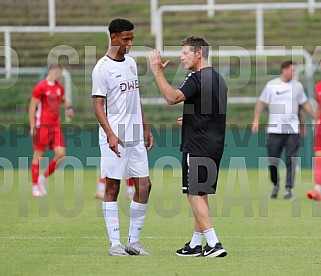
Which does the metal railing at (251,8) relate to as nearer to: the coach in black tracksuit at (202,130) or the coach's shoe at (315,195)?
the coach's shoe at (315,195)

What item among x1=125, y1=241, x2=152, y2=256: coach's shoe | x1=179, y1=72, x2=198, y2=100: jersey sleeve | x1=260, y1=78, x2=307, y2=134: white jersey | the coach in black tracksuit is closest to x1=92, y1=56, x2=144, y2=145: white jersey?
the coach in black tracksuit

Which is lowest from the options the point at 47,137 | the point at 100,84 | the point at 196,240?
the point at 196,240

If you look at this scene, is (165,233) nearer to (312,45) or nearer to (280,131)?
(280,131)

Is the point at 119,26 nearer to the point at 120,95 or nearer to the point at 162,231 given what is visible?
the point at 120,95

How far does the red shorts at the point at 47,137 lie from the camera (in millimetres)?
17984

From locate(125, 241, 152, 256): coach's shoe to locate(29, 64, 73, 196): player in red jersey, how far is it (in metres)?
7.50

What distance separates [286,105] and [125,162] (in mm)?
7590

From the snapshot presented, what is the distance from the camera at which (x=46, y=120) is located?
1802 cm

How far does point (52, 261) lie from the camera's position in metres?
9.52

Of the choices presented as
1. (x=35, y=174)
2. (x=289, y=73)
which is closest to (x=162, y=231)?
(x=289, y=73)

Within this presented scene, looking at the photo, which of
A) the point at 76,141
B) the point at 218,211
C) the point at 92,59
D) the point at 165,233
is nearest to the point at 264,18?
the point at 92,59

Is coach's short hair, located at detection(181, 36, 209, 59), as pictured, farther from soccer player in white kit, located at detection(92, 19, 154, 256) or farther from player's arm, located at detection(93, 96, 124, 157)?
player's arm, located at detection(93, 96, 124, 157)

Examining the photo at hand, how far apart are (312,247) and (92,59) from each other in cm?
1727

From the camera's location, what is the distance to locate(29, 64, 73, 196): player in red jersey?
17.6 meters
